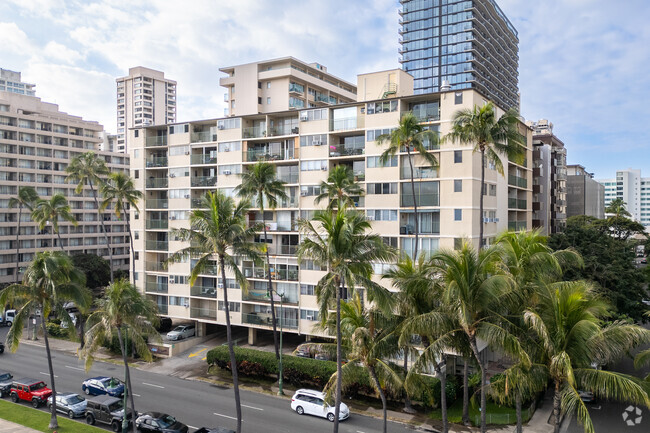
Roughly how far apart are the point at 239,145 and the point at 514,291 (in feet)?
128

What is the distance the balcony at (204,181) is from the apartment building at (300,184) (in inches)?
6.4

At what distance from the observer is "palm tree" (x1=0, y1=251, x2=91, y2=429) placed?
30.3 metres

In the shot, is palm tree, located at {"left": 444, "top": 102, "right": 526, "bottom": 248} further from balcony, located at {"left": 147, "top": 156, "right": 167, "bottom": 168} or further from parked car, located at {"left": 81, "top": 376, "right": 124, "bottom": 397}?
balcony, located at {"left": 147, "top": 156, "right": 167, "bottom": 168}

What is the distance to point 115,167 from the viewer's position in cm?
10800

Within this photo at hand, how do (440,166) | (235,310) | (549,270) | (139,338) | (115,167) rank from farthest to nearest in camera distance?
(115,167) < (235,310) < (440,166) < (139,338) < (549,270)

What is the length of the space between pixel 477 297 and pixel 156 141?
49349 millimetres

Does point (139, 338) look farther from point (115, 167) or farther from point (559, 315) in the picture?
point (115, 167)

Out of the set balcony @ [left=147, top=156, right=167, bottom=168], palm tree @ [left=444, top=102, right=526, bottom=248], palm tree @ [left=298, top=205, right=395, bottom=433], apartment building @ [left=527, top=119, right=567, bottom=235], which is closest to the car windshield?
palm tree @ [left=298, top=205, right=395, bottom=433]

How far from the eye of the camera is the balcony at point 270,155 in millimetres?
51094

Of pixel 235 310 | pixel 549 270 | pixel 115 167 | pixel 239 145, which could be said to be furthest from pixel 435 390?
pixel 115 167

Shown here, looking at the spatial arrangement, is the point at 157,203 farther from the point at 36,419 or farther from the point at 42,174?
the point at 42,174

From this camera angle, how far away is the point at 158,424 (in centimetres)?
3066

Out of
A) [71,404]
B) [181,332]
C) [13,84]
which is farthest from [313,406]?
[13,84]

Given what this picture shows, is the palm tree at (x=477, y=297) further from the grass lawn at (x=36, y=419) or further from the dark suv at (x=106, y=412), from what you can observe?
the grass lawn at (x=36, y=419)
